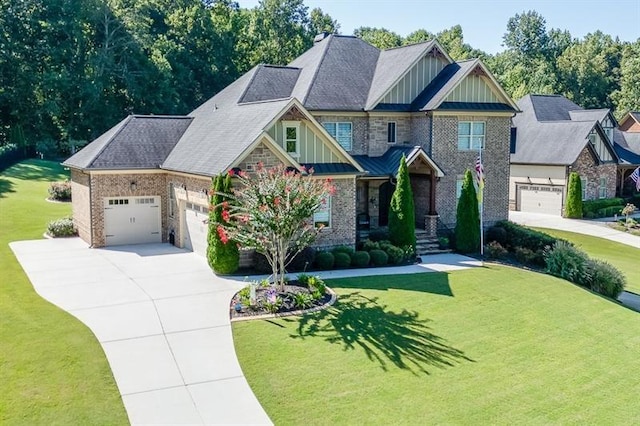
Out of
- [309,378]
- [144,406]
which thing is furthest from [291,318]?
[144,406]

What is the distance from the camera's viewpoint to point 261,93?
96.3 feet

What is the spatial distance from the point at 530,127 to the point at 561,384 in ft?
117

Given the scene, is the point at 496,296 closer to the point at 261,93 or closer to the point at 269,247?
the point at 269,247

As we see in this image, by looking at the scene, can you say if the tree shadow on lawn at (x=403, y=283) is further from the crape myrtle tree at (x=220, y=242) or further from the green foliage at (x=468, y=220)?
the green foliage at (x=468, y=220)

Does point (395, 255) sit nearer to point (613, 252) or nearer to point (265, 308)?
point (265, 308)

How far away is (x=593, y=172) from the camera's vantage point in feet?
140

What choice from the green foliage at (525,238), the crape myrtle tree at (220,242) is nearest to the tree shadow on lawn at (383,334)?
the crape myrtle tree at (220,242)

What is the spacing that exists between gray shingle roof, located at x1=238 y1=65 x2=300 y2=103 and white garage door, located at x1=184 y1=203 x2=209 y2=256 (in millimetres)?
6645

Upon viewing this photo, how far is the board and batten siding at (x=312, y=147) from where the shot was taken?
22.8 m

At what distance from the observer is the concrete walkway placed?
11.6m

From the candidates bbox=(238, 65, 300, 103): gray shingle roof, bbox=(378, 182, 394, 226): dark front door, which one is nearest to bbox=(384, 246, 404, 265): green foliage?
bbox=(378, 182, 394, 226): dark front door

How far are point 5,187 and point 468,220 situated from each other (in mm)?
27743

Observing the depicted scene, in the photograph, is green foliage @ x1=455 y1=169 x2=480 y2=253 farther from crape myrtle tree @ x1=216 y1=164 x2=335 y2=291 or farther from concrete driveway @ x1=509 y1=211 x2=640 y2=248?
concrete driveway @ x1=509 y1=211 x2=640 y2=248

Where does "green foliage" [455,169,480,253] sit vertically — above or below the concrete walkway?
above
